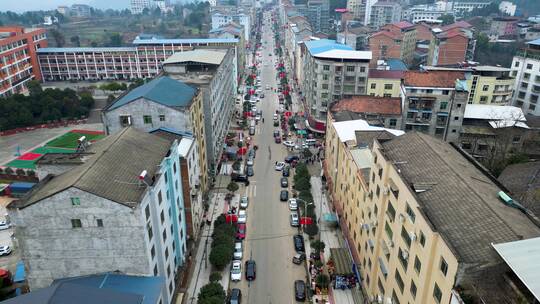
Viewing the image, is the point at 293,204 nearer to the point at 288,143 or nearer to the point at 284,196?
the point at 284,196

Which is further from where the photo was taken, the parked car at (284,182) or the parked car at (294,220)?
the parked car at (284,182)

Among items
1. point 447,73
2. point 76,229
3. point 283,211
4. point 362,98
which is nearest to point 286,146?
point 362,98

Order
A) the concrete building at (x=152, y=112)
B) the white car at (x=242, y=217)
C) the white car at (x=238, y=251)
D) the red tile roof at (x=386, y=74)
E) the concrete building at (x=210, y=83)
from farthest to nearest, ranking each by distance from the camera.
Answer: the red tile roof at (x=386, y=74) < the concrete building at (x=210, y=83) < the white car at (x=242, y=217) < the concrete building at (x=152, y=112) < the white car at (x=238, y=251)

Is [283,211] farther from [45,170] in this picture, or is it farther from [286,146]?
[45,170]

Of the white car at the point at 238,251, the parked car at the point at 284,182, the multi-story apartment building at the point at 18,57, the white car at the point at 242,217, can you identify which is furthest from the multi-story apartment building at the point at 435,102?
the multi-story apartment building at the point at 18,57

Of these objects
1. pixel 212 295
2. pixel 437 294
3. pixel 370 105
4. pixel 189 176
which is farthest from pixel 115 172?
pixel 370 105

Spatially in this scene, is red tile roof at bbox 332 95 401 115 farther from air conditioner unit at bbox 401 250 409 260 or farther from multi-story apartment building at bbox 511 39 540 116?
air conditioner unit at bbox 401 250 409 260

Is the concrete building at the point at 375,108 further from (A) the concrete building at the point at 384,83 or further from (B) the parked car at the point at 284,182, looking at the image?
(B) the parked car at the point at 284,182

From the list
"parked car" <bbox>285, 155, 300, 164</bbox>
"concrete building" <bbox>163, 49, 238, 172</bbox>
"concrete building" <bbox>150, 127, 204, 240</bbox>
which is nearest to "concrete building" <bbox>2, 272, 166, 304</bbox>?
"concrete building" <bbox>150, 127, 204, 240</bbox>
